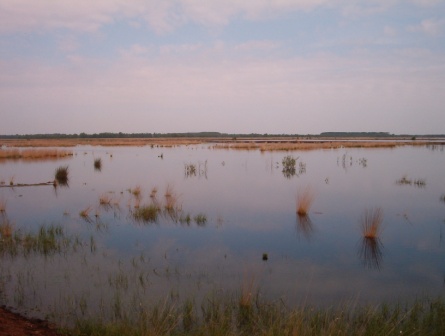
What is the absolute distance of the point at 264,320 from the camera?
5.91m

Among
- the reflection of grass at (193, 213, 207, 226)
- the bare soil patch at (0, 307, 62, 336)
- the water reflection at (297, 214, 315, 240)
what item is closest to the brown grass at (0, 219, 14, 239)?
the bare soil patch at (0, 307, 62, 336)

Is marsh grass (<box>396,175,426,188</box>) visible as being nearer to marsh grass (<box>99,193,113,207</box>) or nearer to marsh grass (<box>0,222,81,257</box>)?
marsh grass (<box>99,193,113,207</box>)

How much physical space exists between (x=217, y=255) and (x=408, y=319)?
446 cm

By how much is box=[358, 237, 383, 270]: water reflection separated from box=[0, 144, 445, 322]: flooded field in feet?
0.11

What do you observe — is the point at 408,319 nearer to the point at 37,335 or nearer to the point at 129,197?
the point at 37,335

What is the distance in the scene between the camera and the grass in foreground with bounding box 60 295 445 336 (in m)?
5.22

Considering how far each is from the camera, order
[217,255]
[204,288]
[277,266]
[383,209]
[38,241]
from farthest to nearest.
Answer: [383,209] < [38,241] < [217,255] < [277,266] < [204,288]

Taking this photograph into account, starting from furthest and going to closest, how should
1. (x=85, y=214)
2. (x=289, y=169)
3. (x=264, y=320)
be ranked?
(x=289, y=169)
(x=85, y=214)
(x=264, y=320)

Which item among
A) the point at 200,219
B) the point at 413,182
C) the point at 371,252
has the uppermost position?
the point at 413,182

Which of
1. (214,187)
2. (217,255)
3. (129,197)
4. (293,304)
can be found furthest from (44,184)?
(293,304)

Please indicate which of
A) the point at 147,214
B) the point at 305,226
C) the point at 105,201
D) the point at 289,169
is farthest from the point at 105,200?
the point at 289,169

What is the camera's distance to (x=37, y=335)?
514 cm

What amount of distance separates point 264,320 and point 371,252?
4636mm

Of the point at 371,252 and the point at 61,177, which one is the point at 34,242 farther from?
the point at 61,177
